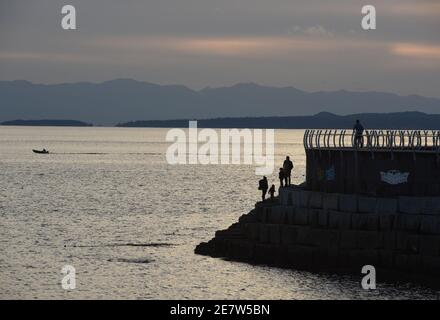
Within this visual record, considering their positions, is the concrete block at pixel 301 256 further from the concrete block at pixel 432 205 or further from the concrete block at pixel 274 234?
the concrete block at pixel 432 205

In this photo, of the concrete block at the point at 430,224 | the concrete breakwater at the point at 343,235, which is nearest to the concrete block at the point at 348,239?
the concrete breakwater at the point at 343,235

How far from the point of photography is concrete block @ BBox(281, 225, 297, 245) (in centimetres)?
4628

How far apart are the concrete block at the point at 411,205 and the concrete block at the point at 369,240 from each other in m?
1.47

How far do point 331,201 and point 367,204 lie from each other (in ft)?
6.16

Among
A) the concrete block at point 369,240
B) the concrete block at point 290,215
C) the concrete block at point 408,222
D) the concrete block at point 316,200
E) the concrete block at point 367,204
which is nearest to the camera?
the concrete block at point 408,222

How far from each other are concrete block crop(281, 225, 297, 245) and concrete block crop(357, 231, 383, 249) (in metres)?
3.35

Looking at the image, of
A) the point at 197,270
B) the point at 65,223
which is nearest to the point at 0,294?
the point at 197,270

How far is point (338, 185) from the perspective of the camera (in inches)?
1897

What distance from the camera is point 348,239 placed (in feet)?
145

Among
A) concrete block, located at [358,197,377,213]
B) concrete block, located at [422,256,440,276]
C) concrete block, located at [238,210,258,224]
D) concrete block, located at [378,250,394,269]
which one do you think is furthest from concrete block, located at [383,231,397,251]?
concrete block, located at [238,210,258,224]

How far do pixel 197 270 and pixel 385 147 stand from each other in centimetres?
915

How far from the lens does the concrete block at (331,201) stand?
46.1m

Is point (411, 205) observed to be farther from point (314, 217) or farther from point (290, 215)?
point (290, 215)
